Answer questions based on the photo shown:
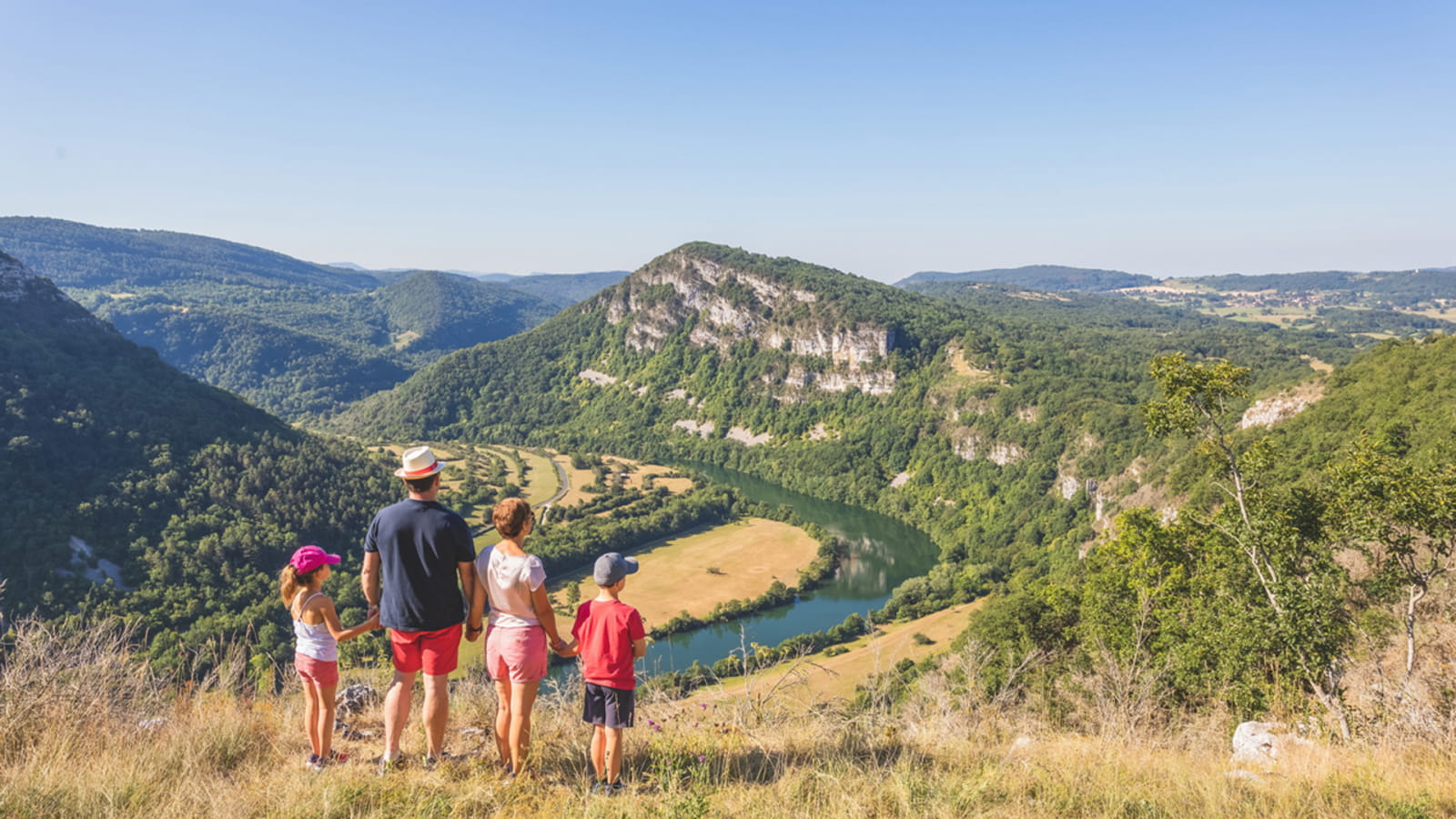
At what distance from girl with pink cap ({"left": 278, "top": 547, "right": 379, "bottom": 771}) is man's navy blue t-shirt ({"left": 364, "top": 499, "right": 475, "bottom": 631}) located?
0.38m

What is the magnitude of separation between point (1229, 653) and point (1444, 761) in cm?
597

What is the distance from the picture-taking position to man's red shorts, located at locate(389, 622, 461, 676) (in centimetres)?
471

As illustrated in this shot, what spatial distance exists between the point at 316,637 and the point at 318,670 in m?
0.23

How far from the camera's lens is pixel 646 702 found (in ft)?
20.6

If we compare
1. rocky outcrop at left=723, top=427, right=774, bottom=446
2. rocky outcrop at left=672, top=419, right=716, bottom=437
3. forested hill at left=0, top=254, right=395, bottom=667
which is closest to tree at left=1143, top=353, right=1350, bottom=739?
forested hill at left=0, top=254, right=395, bottom=667

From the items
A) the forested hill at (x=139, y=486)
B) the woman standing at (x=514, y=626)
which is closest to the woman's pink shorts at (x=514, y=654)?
the woman standing at (x=514, y=626)

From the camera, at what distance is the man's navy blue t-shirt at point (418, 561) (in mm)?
4602

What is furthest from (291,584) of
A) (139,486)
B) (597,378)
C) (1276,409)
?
(597,378)

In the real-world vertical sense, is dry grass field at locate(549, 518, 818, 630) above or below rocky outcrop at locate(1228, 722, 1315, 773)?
below

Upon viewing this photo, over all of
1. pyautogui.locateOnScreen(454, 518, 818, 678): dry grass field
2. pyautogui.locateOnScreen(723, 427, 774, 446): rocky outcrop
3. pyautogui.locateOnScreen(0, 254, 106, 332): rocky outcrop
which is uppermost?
pyautogui.locateOnScreen(0, 254, 106, 332): rocky outcrop

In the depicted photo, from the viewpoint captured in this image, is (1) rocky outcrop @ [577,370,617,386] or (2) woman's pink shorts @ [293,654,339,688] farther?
(1) rocky outcrop @ [577,370,617,386]

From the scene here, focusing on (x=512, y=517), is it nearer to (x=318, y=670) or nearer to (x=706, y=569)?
(x=318, y=670)

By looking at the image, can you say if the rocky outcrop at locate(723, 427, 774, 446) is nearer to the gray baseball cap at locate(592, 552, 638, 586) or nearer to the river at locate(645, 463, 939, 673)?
the river at locate(645, 463, 939, 673)

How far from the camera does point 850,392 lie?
12725 cm
